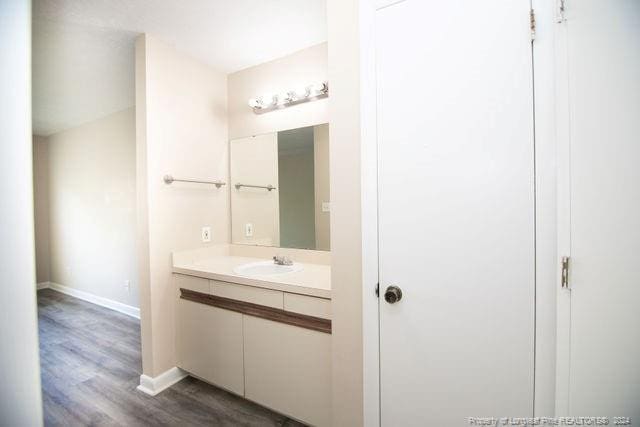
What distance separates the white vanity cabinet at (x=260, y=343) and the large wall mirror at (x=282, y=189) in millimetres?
588

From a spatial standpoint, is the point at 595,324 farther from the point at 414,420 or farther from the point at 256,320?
the point at 256,320

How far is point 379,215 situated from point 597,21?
2.89 ft

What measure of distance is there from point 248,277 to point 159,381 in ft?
3.62

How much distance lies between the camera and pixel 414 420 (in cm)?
107

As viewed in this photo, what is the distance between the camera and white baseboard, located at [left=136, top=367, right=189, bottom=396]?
1.86 metres

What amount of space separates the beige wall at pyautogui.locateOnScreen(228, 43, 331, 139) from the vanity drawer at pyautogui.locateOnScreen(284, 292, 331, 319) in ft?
4.10

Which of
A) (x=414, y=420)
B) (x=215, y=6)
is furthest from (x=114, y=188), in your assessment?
(x=414, y=420)

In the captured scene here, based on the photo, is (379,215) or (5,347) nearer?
(5,347)

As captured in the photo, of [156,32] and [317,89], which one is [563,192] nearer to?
[317,89]

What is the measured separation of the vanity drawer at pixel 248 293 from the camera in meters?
1.52

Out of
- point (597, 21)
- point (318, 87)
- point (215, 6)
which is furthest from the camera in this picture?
point (318, 87)

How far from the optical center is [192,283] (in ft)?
6.15

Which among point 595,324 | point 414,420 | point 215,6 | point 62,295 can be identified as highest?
point 215,6

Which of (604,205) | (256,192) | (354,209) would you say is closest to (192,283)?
(256,192)
